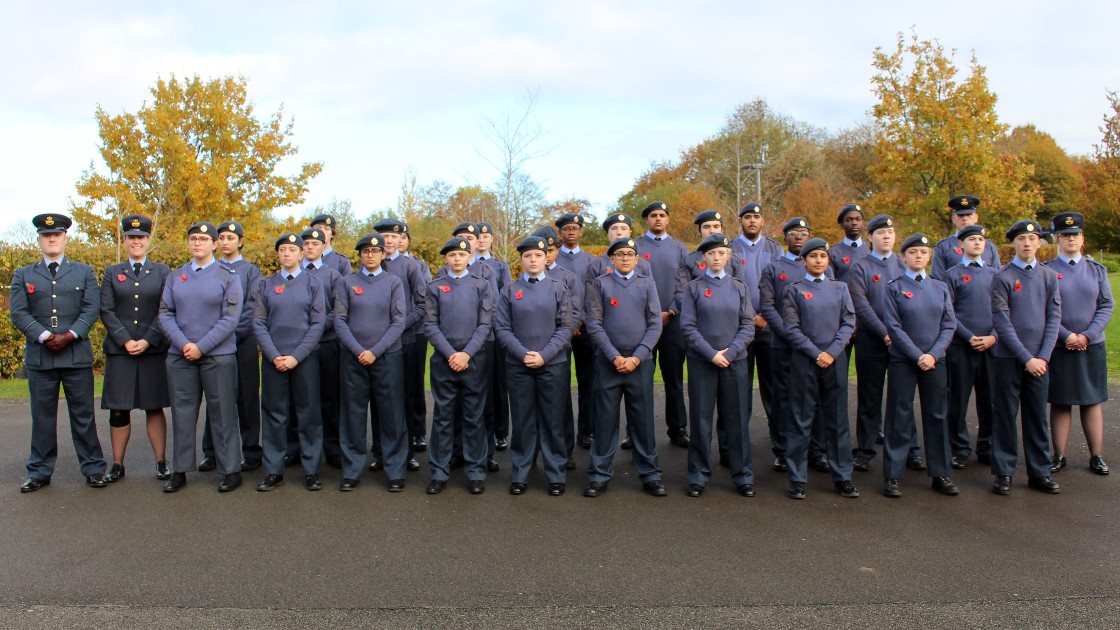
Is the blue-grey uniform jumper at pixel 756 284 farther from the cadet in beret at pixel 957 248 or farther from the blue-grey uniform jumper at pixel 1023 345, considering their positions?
the blue-grey uniform jumper at pixel 1023 345

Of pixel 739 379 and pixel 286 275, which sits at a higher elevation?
pixel 286 275

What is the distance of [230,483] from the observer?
21.4ft

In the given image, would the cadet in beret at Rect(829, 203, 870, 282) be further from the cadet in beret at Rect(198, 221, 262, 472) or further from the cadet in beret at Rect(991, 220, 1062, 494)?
the cadet in beret at Rect(198, 221, 262, 472)

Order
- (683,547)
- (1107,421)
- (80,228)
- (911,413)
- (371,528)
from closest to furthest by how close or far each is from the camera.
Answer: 1. (683,547)
2. (371,528)
3. (911,413)
4. (1107,421)
5. (80,228)

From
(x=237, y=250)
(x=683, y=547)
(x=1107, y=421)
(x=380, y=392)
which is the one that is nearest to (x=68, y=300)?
(x=237, y=250)

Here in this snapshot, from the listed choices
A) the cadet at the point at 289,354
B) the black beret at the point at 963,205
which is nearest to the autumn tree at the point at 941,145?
the black beret at the point at 963,205

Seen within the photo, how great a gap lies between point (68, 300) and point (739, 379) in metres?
5.44

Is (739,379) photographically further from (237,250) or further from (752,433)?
(237,250)

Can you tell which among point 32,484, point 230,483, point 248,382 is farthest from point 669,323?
point 32,484

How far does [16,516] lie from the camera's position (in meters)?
5.81

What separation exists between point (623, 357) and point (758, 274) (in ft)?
6.82

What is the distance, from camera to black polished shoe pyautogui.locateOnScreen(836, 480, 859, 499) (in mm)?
6160

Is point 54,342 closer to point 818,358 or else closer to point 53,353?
point 53,353

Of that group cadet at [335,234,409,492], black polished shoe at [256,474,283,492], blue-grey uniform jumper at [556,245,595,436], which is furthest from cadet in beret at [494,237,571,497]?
black polished shoe at [256,474,283,492]
